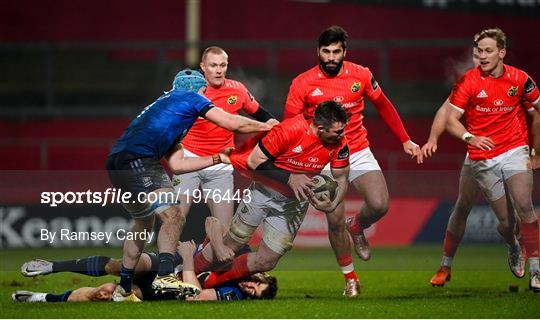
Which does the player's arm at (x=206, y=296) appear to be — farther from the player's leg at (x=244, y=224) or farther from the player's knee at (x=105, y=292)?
the player's knee at (x=105, y=292)

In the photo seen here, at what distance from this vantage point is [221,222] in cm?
1048

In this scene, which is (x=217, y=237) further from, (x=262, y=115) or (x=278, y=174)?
(x=262, y=115)

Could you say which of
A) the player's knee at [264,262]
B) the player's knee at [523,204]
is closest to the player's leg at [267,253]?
the player's knee at [264,262]

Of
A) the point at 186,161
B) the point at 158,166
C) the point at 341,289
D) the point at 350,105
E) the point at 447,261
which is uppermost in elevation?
the point at 350,105

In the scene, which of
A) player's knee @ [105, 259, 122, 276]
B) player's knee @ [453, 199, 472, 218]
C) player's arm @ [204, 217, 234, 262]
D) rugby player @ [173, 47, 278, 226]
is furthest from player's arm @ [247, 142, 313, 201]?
player's knee @ [453, 199, 472, 218]

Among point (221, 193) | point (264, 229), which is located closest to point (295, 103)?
point (221, 193)

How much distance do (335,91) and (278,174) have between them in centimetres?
116

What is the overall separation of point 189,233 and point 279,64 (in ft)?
26.6

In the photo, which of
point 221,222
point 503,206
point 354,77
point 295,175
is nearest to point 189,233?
point 221,222

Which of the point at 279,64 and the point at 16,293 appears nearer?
the point at 16,293

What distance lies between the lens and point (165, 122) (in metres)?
9.96

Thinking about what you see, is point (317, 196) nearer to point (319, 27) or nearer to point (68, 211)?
point (68, 211)

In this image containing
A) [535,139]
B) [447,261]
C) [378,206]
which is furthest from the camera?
[535,139]

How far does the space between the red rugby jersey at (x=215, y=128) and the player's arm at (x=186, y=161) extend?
1228 millimetres
